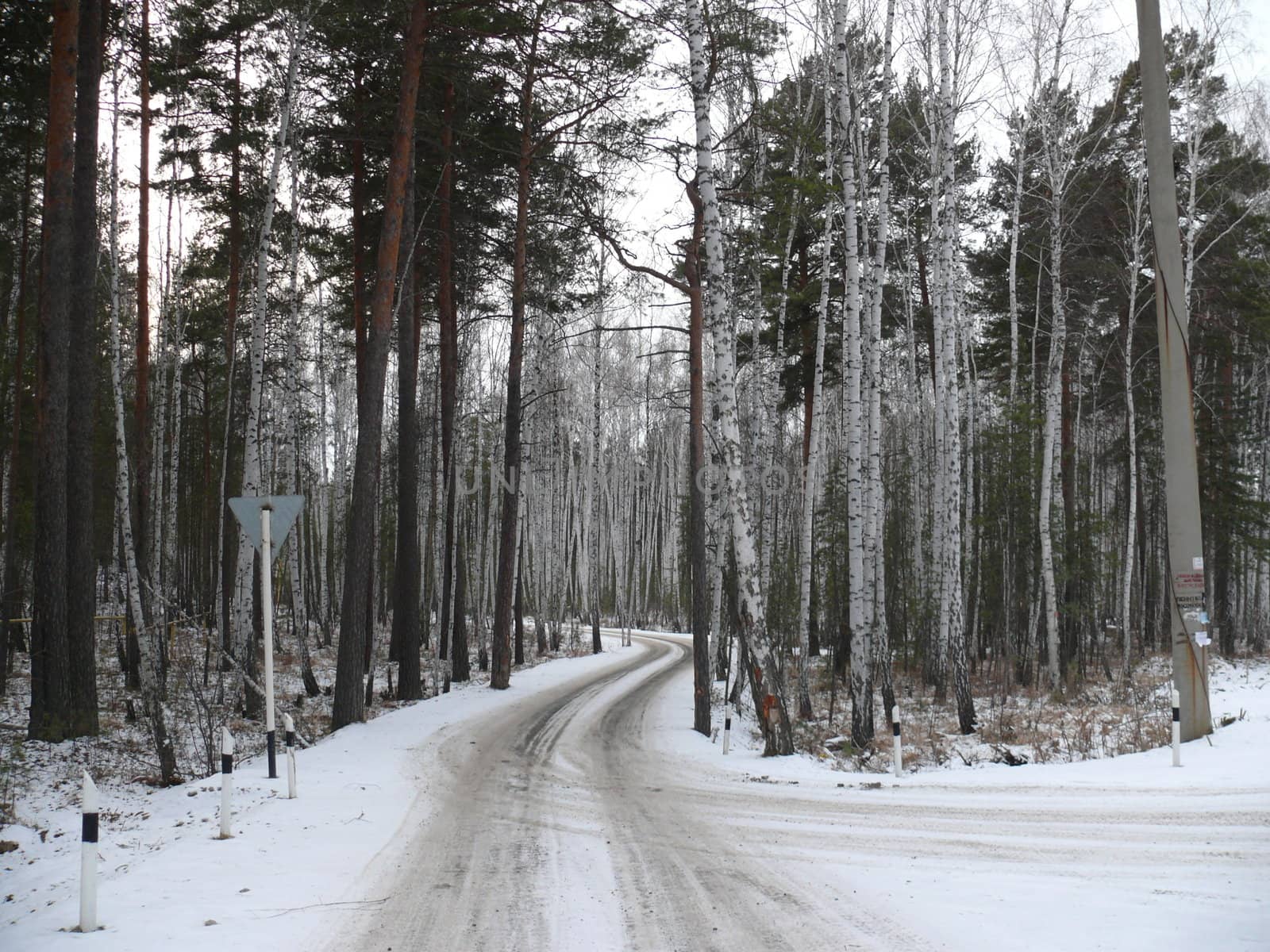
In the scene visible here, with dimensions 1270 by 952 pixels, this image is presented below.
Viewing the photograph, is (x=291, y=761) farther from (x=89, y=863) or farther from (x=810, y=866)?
(x=810, y=866)

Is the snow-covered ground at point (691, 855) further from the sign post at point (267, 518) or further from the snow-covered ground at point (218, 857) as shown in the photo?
the sign post at point (267, 518)

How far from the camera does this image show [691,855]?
661 cm

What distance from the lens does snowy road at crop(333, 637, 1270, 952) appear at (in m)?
4.81

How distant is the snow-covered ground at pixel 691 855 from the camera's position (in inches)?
194

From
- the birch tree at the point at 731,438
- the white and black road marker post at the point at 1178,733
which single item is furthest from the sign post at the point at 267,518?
A: the white and black road marker post at the point at 1178,733

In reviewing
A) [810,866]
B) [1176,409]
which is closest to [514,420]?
[1176,409]

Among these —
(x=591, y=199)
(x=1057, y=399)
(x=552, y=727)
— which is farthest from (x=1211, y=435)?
(x=552, y=727)

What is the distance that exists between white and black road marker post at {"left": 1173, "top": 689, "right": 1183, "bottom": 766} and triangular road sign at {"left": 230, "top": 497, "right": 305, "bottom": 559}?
942 centimetres

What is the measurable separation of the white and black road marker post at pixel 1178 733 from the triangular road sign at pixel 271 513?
371 inches

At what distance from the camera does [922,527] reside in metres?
23.8

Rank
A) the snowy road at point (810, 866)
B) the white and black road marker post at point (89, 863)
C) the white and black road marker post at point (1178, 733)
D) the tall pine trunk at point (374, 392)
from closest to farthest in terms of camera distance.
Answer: the snowy road at point (810, 866) < the white and black road marker post at point (89, 863) < the white and black road marker post at point (1178, 733) < the tall pine trunk at point (374, 392)

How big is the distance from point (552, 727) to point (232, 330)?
10974 millimetres

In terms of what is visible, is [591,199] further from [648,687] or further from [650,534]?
[650,534]

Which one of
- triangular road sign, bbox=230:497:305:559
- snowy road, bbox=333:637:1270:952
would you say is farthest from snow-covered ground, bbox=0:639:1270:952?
triangular road sign, bbox=230:497:305:559
